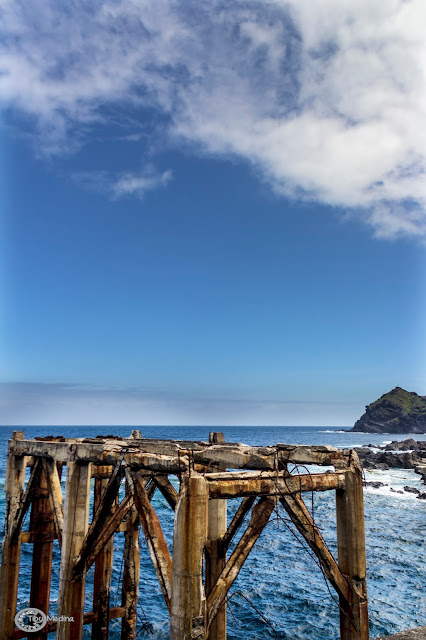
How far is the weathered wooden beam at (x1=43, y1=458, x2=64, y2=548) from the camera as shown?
11938 mm

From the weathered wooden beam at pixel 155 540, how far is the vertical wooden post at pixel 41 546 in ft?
23.8

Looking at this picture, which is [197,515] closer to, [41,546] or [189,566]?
[189,566]

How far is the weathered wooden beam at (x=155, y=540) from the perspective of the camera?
322 inches

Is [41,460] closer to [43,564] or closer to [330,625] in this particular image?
[43,564]

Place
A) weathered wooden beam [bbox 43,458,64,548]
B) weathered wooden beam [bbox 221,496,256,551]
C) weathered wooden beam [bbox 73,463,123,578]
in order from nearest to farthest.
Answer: weathered wooden beam [bbox 221,496,256,551] < weathered wooden beam [bbox 73,463,123,578] < weathered wooden beam [bbox 43,458,64,548]

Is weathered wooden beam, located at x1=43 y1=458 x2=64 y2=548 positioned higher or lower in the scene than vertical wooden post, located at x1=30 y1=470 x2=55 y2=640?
higher

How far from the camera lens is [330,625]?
19.9m

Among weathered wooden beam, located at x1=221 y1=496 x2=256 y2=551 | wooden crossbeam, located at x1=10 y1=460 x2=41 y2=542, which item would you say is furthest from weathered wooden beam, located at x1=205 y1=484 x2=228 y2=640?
wooden crossbeam, located at x1=10 y1=460 x2=41 y2=542

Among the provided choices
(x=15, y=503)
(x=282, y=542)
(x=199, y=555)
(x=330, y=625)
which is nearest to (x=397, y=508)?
(x=282, y=542)

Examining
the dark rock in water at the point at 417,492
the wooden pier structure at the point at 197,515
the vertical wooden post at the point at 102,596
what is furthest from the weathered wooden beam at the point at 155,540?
the dark rock in water at the point at 417,492

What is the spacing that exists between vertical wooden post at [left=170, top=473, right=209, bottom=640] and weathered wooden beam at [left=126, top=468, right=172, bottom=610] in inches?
23.7
